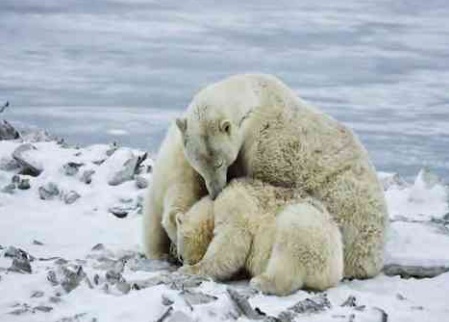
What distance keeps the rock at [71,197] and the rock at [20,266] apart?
11.7 ft

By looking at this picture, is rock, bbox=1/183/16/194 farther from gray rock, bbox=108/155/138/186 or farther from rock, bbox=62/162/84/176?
gray rock, bbox=108/155/138/186

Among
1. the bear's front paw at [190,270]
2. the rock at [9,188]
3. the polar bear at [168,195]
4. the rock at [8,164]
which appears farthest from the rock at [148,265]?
the rock at [8,164]

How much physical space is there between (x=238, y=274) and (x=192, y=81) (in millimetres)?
14622

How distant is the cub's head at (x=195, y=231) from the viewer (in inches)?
296

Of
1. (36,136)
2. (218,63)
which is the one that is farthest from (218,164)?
(218,63)

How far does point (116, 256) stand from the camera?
27.2 feet

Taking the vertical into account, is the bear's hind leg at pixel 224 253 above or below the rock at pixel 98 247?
above

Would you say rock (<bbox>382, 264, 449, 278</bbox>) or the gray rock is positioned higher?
rock (<bbox>382, 264, 449, 278</bbox>)

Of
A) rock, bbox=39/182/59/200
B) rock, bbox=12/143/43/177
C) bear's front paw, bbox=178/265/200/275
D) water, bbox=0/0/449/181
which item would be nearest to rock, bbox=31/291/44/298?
bear's front paw, bbox=178/265/200/275

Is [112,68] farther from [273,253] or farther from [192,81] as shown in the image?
[273,253]

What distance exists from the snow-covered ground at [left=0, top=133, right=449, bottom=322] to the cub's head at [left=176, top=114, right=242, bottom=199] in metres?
0.77

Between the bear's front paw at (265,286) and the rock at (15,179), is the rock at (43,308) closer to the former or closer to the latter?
the bear's front paw at (265,286)

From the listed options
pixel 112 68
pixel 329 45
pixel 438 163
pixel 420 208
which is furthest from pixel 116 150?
pixel 329 45

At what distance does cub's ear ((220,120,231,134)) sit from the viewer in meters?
7.59
